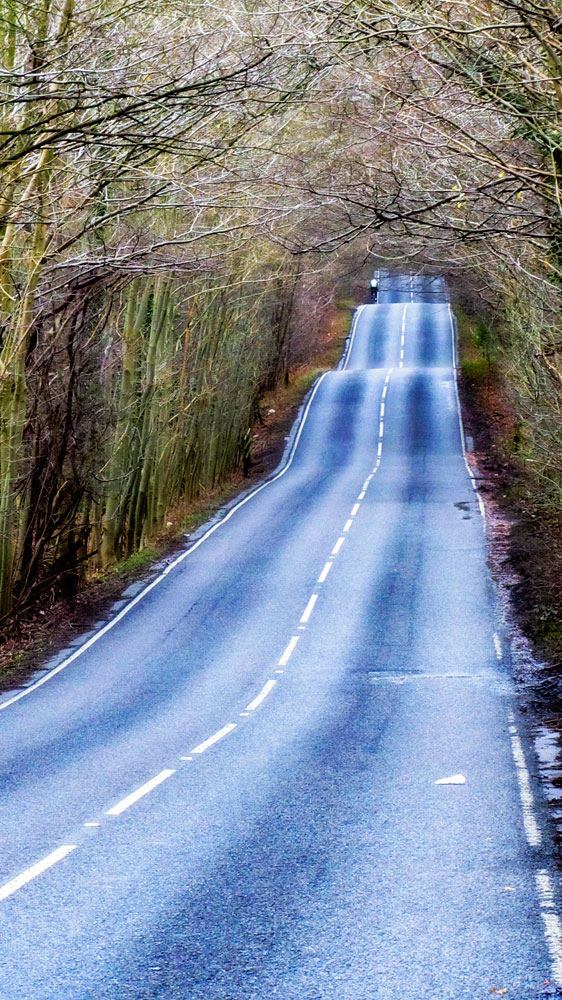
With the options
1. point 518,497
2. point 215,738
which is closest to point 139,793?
point 215,738

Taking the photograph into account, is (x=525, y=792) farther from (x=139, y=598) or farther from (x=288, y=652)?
(x=139, y=598)

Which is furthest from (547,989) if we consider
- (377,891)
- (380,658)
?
(380,658)

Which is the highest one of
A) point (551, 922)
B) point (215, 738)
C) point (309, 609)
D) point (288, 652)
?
point (551, 922)

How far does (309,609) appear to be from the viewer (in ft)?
73.5

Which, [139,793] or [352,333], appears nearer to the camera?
[139,793]

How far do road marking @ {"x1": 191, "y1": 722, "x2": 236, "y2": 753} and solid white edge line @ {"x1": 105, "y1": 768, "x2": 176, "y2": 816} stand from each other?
4.22 ft

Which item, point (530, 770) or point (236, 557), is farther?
point (236, 557)

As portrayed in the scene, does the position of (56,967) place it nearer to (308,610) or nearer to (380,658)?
(380,658)

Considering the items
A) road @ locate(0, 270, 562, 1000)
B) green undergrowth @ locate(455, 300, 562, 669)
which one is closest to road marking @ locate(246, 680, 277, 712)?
road @ locate(0, 270, 562, 1000)

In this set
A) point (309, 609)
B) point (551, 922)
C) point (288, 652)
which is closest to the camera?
point (551, 922)

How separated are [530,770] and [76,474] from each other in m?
14.1

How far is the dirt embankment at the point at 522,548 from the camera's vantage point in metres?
17.4

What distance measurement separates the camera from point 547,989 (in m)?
5.26

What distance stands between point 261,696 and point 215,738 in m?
2.86
